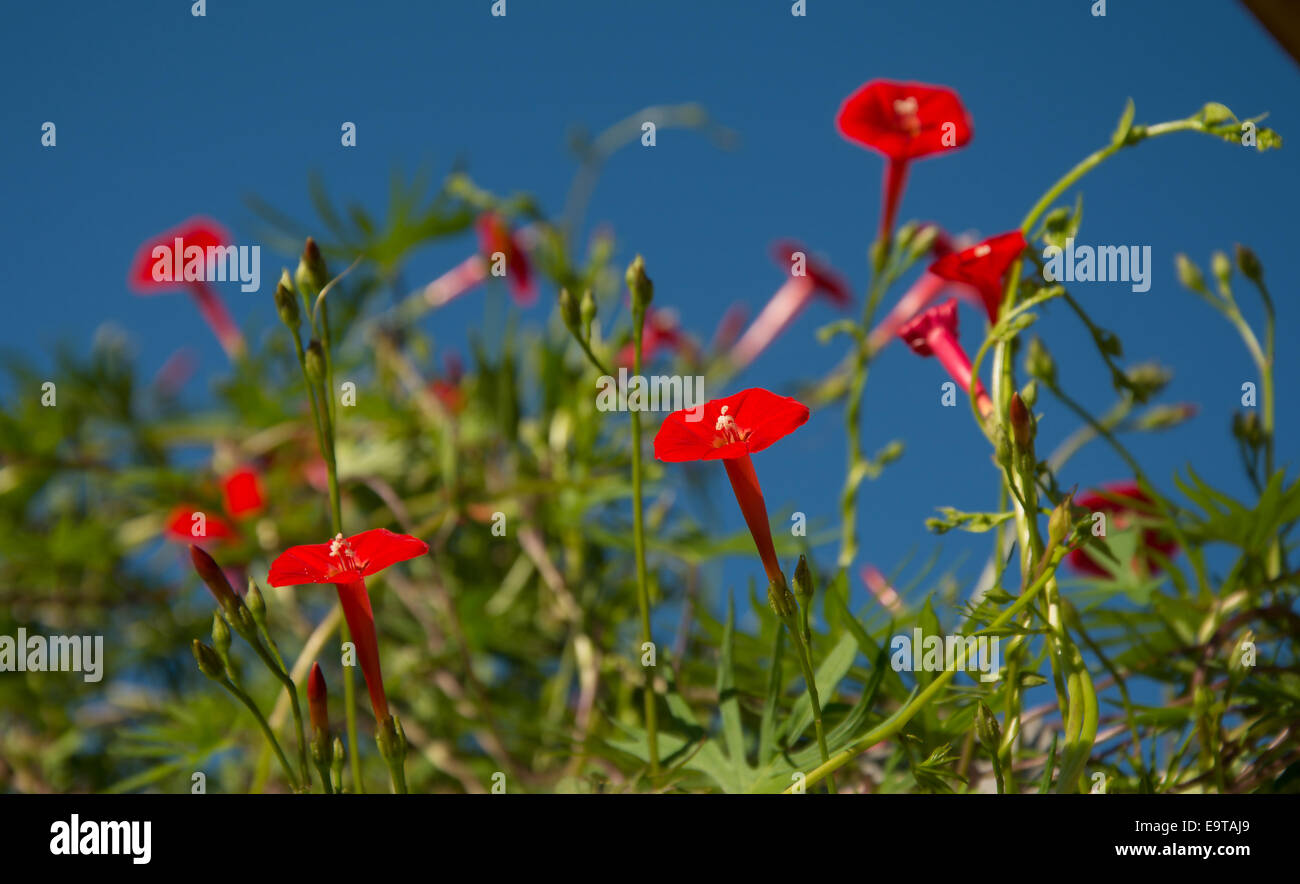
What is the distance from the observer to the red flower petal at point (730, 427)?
0.48 m

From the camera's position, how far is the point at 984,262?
1.77 ft

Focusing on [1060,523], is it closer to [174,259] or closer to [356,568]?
[356,568]

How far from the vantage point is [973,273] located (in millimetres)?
541

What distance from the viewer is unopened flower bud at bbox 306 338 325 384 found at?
55cm

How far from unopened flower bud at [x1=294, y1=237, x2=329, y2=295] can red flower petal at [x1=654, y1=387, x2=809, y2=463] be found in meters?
0.21

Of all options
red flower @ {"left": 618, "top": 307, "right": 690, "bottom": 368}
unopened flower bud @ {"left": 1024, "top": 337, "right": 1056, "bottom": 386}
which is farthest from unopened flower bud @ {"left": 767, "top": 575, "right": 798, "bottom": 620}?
red flower @ {"left": 618, "top": 307, "right": 690, "bottom": 368}

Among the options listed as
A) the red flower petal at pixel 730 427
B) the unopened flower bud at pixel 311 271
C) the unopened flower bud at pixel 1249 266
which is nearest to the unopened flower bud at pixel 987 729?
the red flower petal at pixel 730 427

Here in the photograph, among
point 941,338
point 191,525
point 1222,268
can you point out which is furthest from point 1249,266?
point 191,525

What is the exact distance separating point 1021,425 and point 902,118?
0.29 metres

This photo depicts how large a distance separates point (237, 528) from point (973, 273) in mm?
934

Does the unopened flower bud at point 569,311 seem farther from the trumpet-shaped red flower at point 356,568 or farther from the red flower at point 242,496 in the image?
the red flower at point 242,496

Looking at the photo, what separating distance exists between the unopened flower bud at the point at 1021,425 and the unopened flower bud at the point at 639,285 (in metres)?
0.21

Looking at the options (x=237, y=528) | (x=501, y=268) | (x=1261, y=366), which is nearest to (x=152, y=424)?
(x=237, y=528)
